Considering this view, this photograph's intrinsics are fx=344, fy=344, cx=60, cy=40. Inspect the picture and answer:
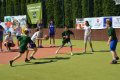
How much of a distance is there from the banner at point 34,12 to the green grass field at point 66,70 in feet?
51.7

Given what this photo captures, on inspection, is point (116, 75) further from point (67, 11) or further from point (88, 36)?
point (67, 11)

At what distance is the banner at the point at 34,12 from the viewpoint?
1202 inches

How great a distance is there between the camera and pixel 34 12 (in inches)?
1222

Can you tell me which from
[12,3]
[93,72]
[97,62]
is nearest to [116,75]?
[93,72]

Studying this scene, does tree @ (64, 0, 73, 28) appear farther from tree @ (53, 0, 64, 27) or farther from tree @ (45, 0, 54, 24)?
tree @ (45, 0, 54, 24)

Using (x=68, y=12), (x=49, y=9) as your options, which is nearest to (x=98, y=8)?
(x=68, y=12)

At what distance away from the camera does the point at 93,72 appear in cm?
1145

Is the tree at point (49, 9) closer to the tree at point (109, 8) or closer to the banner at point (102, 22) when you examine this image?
the banner at point (102, 22)

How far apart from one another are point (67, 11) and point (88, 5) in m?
2.47

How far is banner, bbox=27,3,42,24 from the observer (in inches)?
1202

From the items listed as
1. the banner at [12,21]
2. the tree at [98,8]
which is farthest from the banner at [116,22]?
the banner at [12,21]

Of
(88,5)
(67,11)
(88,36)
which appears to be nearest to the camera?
(88,36)

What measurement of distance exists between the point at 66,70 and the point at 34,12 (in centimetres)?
1950

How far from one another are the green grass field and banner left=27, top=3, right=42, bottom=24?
1576cm
